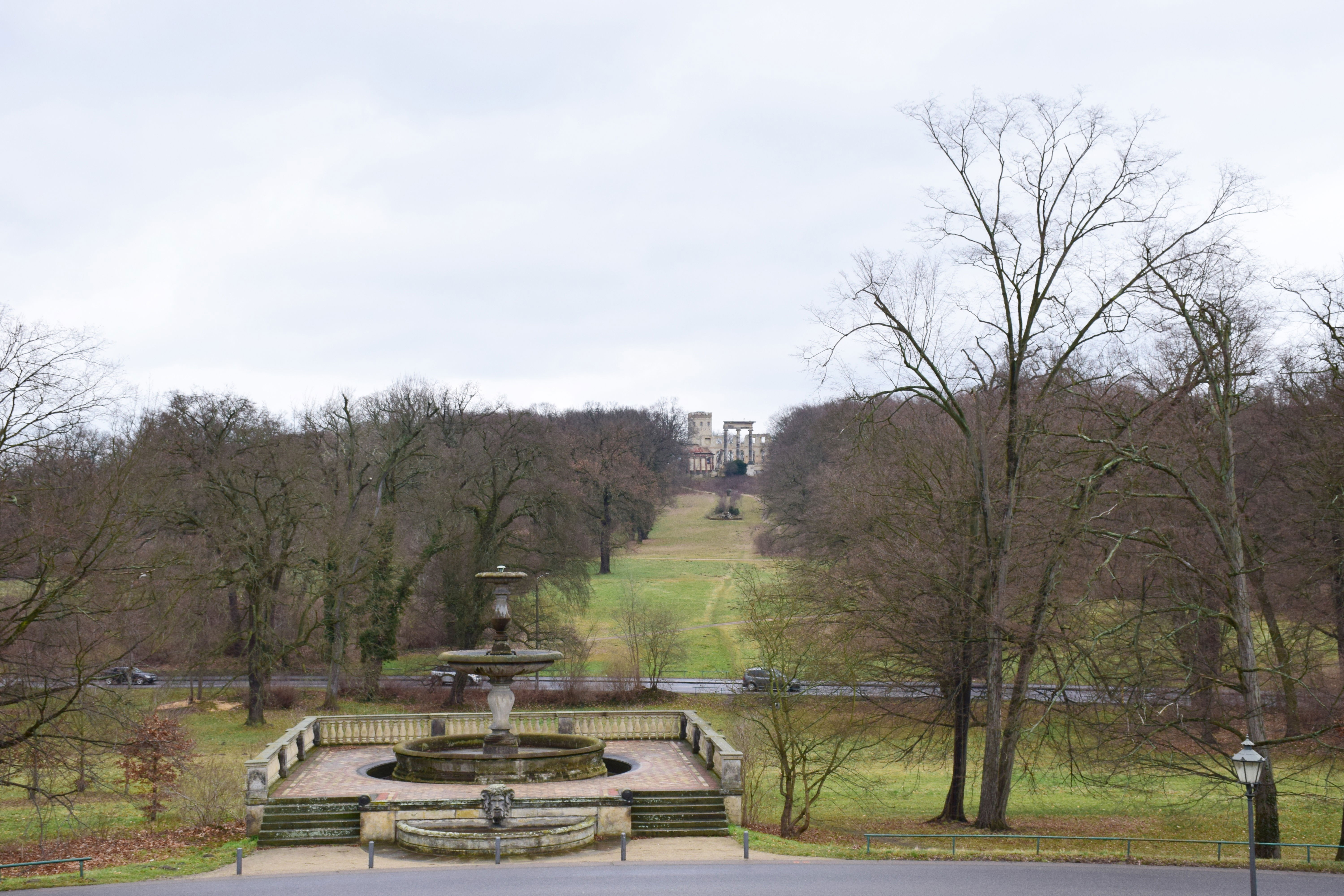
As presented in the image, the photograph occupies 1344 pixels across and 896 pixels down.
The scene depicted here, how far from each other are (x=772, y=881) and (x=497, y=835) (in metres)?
5.48

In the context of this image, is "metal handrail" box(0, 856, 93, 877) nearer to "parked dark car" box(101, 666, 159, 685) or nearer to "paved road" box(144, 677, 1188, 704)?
"paved road" box(144, 677, 1188, 704)

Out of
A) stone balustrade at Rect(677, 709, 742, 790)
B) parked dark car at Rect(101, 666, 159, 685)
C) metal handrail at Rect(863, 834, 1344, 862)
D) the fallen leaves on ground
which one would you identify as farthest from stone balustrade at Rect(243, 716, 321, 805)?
parked dark car at Rect(101, 666, 159, 685)

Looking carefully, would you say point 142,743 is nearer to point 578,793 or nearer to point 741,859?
point 578,793

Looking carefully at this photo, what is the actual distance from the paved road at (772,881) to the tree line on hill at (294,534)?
888 cm

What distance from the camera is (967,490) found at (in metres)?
27.5

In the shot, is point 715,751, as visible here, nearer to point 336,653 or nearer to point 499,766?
point 499,766

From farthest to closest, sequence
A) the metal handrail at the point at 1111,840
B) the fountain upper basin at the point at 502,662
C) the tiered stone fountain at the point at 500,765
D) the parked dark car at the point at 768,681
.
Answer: the parked dark car at the point at 768,681
the fountain upper basin at the point at 502,662
the tiered stone fountain at the point at 500,765
the metal handrail at the point at 1111,840

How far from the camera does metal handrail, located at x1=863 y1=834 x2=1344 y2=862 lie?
1942 cm

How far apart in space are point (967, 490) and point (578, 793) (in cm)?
1244

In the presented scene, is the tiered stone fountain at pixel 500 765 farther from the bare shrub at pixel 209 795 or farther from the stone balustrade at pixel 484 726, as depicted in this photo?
the bare shrub at pixel 209 795

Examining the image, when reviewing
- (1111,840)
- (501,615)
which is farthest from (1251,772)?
(501,615)

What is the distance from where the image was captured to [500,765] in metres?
24.0

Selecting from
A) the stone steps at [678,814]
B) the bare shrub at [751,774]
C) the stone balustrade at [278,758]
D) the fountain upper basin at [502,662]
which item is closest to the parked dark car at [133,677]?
the stone balustrade at [278,758]

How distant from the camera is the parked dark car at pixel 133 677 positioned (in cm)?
4381
